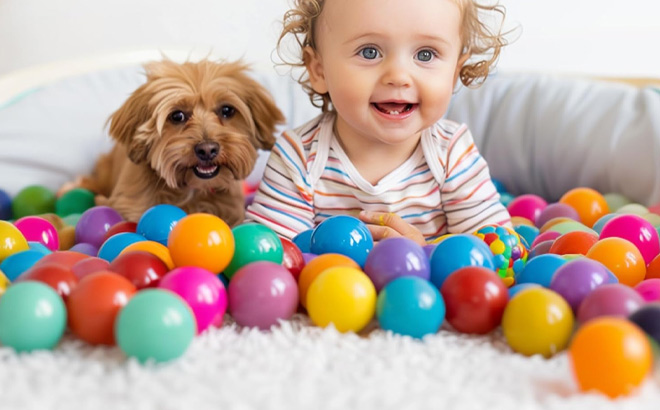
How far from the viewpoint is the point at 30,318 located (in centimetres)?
94

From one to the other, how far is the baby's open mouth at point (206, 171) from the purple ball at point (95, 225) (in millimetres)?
236

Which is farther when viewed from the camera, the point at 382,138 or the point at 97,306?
the point at 382,138

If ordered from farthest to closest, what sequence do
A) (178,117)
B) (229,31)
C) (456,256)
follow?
(229,31)
(178,117)
(456,256)

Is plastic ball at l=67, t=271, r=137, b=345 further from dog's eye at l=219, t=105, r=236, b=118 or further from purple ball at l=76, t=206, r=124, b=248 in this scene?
dog's eye at l=219, t=105, r=236, b=118

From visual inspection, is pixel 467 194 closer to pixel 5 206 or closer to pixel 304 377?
pixel 304 377

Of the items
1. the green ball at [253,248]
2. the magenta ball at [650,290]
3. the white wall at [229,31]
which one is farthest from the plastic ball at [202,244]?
the white wall at [229,31]

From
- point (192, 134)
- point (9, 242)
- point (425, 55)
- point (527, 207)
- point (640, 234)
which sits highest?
point (425, 55)

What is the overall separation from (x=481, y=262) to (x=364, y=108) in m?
0.42

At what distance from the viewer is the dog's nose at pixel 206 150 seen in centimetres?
156

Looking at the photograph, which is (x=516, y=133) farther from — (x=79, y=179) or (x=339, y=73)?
(x=79, y=179)

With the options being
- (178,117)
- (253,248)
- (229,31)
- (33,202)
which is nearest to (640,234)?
(253,248)

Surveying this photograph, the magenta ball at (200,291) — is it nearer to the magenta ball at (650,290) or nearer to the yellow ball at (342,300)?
the yellow ball at (342,300)

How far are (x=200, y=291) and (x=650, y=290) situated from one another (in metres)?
0.69

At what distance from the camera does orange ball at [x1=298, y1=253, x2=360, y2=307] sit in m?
1.16
